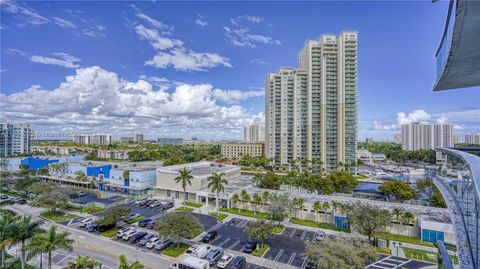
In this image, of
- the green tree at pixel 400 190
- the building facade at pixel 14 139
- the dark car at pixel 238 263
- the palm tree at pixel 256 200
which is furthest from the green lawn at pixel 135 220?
the building facade at pixel 14 139

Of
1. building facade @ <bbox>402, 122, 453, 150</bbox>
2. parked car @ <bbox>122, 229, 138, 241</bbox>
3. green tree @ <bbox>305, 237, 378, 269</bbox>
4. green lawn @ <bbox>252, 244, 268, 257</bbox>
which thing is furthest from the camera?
building facade @ <bbox>402, 122, 453, 150</bbox>

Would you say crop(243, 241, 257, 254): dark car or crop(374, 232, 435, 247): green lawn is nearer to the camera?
crop(243, 241, 257, 254): dark car

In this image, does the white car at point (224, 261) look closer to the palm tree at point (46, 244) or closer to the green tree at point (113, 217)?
the palm tree at point (46, 244)

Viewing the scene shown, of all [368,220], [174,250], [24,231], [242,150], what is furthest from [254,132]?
[24,231]

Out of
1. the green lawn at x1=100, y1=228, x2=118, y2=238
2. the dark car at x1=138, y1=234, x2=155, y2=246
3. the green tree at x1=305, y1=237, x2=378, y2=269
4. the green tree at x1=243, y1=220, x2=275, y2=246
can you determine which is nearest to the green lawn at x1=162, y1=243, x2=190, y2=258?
the dark car at x1=138, y1=234, x2=155, y2=246

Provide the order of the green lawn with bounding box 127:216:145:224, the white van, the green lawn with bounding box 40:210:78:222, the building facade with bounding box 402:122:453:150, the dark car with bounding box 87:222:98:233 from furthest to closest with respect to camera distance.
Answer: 1. the building facade with bounding box 402:122:453:150
2. the green lawn with bounding box 40:210:78:222
3. the green lawn with bounding box 127:216:145:224
4. the dark car with bounding box 87:222:98:233
5. the white van

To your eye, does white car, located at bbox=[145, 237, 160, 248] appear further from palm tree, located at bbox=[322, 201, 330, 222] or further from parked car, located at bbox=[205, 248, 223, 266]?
palm tree, located at bbox=[322, 201, 330, 222]

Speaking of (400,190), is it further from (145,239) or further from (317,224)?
(145,239)

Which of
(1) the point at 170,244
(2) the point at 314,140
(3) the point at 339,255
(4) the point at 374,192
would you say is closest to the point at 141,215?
(1) the point at 170,244
